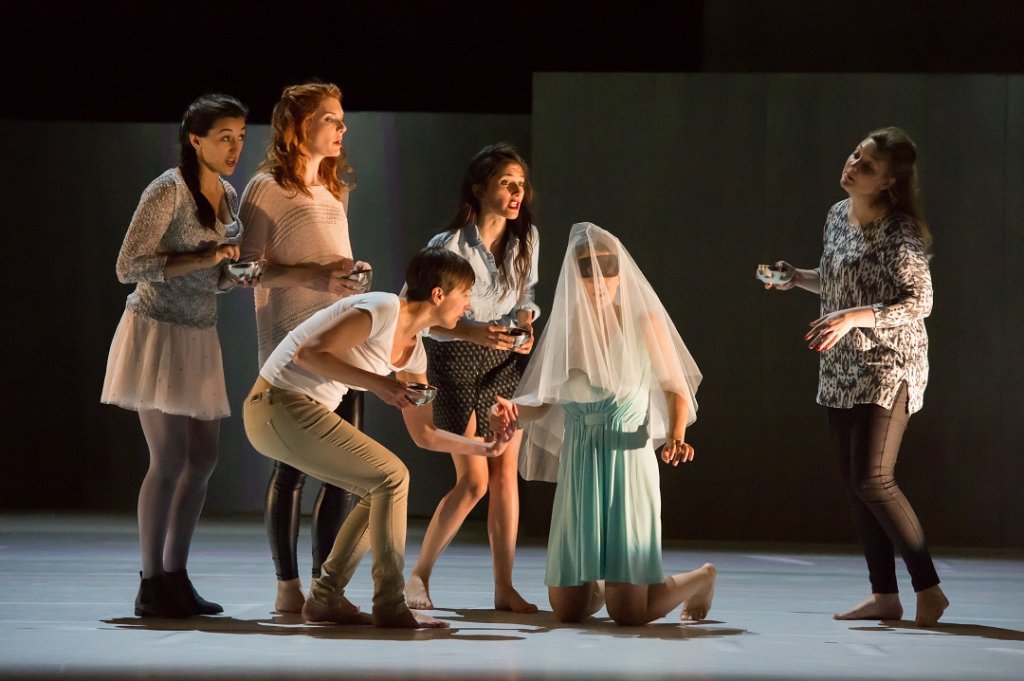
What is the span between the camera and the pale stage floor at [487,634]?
3100 millimetres

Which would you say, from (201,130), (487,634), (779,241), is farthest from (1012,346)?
(201,130)

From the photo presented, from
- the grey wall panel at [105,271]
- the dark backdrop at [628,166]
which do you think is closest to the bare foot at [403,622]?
the dark backdrop at [628,166]

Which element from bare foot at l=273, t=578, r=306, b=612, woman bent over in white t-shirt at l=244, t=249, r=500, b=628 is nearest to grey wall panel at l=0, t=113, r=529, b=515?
bare foot at l=273, t=578, r=306, b=612

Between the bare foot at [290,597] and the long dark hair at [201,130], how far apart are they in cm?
102

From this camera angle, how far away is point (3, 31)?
660 cm

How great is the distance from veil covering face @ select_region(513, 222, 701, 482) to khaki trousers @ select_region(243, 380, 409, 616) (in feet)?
1.77

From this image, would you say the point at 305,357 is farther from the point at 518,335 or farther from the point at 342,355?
the point at 518,335

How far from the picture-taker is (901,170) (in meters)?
3.93

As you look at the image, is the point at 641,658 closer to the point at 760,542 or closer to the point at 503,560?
the point at 503,560

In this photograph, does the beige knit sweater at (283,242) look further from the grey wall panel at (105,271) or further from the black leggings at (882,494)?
the grey wall panel at (105,271)

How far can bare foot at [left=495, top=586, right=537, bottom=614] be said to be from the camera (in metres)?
3.97

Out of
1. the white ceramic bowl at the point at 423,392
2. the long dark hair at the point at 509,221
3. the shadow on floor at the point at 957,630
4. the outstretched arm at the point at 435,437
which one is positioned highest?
the long dark hair at the point at 509,221

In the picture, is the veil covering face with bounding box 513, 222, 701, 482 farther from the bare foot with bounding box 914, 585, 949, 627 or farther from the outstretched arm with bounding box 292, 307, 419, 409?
the bare foot with bounding box 914, 585, 949, 627

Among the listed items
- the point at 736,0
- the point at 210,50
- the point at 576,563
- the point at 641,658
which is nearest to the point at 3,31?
the point at 210,50
